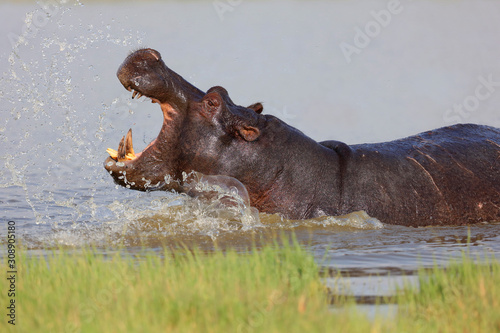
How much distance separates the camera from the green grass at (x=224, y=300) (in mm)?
3684

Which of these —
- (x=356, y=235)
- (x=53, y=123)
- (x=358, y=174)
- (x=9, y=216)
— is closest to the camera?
(x=356, y=235)

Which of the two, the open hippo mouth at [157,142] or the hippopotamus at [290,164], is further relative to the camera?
the hippopotamus at [290,164]

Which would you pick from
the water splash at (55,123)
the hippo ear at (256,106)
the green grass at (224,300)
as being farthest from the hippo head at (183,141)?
the green grass at (224,300)

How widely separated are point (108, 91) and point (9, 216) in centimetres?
1027

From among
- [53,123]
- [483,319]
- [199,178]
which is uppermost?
[53,123]

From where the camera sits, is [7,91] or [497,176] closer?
[497,176]

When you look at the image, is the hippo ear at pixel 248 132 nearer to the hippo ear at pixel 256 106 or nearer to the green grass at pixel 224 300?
the hippo ear at pixel 256 106

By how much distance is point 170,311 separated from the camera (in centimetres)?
384

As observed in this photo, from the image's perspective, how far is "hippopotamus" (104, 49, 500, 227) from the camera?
6645 millimetres

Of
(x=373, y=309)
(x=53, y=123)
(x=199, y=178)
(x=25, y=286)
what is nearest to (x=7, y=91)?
(x=53, y=123)

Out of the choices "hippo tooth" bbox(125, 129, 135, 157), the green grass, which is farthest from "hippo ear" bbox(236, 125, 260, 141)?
the green grass

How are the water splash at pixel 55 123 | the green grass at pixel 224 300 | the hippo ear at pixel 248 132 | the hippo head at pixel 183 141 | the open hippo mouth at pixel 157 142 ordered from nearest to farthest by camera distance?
1. the green grass at pixel 224 300
2. the open hippo mouth at pixel 157 142
3. the hippo head at pixel 183 141
4. the hippo ear at pixel 248 132
5. the water splash at pixel 55 123

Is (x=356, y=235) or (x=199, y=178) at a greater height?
(x=199, y=178)

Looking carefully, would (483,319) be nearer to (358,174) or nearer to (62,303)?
(62,303)
